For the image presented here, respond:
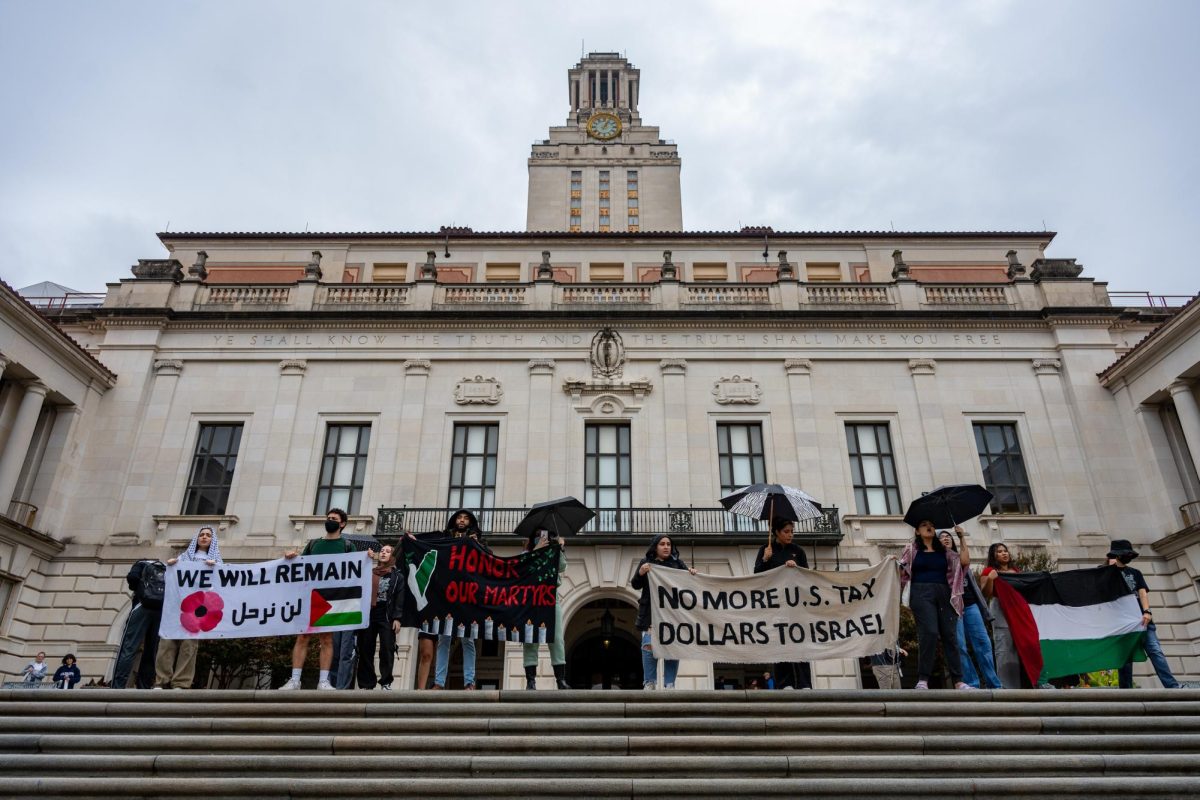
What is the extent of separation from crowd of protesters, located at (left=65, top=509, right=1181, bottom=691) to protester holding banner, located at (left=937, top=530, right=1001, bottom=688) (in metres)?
0.01

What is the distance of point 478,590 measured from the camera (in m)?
10.9

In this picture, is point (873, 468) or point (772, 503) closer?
point (772, 503)

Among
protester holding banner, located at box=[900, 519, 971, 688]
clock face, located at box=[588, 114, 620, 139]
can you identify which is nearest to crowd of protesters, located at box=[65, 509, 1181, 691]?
protester holding banner, located at box=[900, 519, 971, 688]

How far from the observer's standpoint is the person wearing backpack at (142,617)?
10.3 metres

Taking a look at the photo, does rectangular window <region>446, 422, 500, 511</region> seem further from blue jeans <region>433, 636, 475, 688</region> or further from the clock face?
the clock face

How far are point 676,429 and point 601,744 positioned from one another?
14.7 meters

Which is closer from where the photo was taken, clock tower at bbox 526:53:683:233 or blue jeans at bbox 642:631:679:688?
blue jeans at bbox 642:631:679:688

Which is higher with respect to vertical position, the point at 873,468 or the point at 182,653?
the point at 873,468

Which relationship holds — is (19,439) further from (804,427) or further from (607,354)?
(804,427)

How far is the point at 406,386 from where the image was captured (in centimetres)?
2255

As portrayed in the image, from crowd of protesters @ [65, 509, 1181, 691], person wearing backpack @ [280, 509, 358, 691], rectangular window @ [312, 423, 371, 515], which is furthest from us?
rectangular window @ [312, 423, 371, 515]

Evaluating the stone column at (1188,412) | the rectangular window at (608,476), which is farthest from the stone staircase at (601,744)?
the stone column at (1188,412)

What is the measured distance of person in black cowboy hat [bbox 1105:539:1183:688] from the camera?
10.5 m

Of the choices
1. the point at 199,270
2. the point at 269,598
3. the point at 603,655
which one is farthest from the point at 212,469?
the point at 269,598
